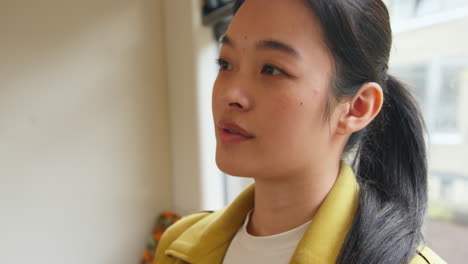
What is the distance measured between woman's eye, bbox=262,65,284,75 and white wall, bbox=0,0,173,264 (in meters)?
1.25

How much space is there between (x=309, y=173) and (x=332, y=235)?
0.13 meters

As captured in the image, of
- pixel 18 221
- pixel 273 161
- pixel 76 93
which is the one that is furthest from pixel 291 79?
pixel 18 221

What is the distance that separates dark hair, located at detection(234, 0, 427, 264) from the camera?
75cm

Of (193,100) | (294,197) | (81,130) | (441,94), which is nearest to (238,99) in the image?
(294,197)

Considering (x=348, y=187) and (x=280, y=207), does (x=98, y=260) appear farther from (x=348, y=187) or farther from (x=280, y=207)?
(x=348, y=187)

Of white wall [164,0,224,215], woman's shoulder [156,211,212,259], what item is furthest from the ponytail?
white wall [164,0,224,215]

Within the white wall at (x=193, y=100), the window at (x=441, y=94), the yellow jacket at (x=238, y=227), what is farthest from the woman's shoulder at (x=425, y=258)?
the white wall at (x=193, y=100)

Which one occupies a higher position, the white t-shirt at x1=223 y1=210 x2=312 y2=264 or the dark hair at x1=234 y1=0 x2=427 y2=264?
the dark hair at x1=234 y1=0 x2=427 y2=264

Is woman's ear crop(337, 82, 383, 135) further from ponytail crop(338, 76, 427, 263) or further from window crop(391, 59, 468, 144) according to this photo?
window crop(391, 59, 468, 144)

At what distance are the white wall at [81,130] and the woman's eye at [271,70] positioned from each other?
125 centimetres

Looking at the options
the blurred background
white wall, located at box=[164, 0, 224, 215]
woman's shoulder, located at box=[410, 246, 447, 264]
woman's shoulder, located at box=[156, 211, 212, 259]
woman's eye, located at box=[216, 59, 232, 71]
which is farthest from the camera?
white wall, located at box=[164, 0, 224, 215]

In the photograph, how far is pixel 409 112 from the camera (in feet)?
2.92

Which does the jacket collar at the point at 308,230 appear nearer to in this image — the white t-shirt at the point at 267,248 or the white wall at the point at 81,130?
the white t-shirt at the point at 267,248

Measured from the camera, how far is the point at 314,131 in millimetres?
762
